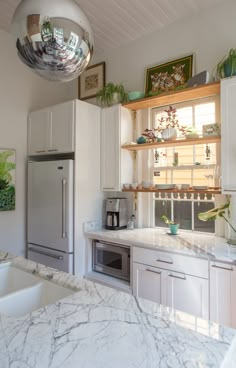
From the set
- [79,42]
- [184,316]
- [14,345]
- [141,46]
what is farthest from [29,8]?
[141,46]

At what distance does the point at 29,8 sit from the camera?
1045 millimetres

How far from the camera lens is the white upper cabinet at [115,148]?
282 centimetres

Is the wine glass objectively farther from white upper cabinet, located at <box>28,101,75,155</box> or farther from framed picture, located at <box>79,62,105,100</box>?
framed picture, located at <box>79,62,105,100</box>

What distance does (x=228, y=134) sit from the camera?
6.95 ft

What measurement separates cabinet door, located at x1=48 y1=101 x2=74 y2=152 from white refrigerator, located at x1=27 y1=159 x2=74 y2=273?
18 centimetres

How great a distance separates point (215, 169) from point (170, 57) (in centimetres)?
135

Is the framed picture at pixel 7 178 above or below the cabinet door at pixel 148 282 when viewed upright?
above

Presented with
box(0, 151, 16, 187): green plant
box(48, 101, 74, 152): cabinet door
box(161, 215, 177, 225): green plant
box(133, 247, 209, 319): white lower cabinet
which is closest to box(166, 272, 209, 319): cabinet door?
box(133, 247, 209, 319): white lower cabinet

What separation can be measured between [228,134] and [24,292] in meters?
1.87

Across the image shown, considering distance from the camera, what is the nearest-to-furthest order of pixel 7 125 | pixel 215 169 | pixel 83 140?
pixel 215 169 → pixel 83 140 → pixel 7 125

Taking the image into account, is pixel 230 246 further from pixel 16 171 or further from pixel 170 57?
pixel 16 171

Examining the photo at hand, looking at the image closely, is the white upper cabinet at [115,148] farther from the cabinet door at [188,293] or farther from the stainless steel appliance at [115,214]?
the cabinet door at [188,293]

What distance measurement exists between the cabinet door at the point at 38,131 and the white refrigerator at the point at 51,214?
0.19 meters

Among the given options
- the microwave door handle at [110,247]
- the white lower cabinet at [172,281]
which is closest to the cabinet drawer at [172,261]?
the white lower cabinet at [172,281]
